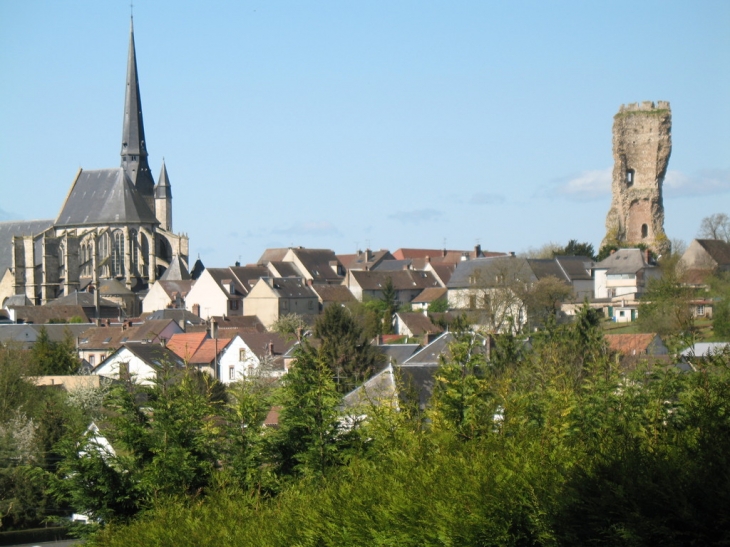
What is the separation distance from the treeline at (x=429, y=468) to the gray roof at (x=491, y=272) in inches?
1448

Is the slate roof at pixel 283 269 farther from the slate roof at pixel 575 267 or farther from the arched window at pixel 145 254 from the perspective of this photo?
the slate roof at pixel 575 267

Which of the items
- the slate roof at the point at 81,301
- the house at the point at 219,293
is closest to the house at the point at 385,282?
the house at the point at 219,293

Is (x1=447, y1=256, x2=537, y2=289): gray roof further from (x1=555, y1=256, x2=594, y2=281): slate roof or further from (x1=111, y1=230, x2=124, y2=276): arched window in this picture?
(x1=111, y1=230, x2=124, y2=276): arched window

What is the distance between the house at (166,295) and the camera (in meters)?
73.5

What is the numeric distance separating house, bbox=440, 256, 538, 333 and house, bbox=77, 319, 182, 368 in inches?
581

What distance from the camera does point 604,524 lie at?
342 inches

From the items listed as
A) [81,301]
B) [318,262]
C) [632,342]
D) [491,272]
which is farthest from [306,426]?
[318,262]

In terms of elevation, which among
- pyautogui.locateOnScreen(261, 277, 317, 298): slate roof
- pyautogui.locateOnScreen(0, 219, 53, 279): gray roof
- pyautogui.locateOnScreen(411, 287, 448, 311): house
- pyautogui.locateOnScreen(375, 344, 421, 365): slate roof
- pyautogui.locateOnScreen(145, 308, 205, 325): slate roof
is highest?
pyautogui.locateOnScreen(0, 219, 53, 279): gray roof

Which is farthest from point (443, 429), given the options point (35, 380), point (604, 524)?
point (35, 380)

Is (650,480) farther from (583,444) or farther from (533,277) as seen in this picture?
(533,277)

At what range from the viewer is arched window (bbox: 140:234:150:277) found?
271 feet

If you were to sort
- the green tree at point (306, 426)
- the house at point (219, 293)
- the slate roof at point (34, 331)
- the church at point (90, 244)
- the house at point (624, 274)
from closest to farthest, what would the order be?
1. the green tree at point (306, 426)
2. the slate roof at point (34, 331)
3. the house at point (624, 274)
4. the house at point (219, 293)
5. the church at point (90, 244)

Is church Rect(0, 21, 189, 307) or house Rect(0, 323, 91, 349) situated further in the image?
church Rect(0, 21, 189, 307)

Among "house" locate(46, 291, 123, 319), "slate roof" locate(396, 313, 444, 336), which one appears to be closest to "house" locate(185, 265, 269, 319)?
"house" locate(46, 291, 123, 319)
